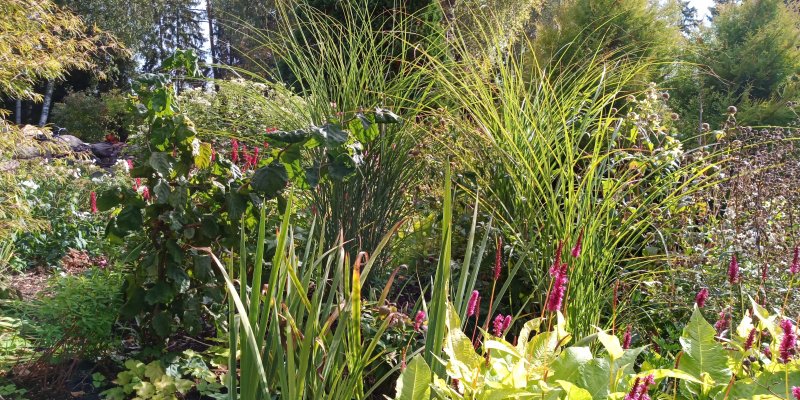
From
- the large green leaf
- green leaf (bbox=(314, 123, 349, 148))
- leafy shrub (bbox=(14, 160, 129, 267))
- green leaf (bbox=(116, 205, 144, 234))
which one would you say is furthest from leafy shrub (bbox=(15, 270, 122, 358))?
the large green leaf

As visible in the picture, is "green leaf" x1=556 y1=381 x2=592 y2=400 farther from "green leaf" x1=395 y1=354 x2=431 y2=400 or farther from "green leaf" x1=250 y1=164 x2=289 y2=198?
"green leaf" x1=250 y1=164 x2=289 y2=198

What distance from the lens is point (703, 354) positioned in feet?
4.62

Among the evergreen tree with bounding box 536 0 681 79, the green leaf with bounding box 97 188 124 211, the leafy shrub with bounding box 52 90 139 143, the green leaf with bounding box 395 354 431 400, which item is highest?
the evergreen tree with bounding box 536 0 681 79

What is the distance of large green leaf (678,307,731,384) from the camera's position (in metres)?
1.39

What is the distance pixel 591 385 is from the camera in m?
1.29

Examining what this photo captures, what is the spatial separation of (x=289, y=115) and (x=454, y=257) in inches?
43.0

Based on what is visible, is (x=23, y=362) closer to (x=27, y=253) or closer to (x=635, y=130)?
(x=27, y=253)

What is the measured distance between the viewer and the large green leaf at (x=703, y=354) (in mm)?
1392

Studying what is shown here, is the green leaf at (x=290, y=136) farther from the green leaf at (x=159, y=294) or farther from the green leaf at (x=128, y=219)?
the green leaf at (x=159, y=294)

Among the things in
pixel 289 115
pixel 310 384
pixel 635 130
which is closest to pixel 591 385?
pixel 310 384

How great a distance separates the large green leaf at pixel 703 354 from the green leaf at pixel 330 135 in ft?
4.23

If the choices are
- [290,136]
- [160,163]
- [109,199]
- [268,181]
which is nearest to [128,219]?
[109,199]

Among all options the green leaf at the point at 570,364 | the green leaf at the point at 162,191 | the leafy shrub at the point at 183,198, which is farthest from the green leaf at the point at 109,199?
the green leaf at the point at 570,364

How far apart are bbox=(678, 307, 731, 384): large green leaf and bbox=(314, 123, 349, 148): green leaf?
1.29 meters
